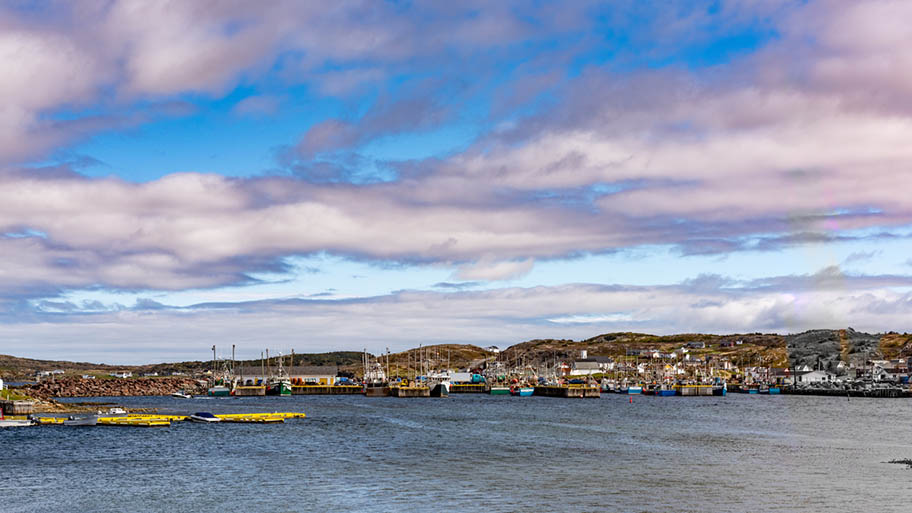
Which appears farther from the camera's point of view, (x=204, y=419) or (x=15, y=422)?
(x=204, y=419)

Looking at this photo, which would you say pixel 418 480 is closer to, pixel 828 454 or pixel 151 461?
pixel 151 461

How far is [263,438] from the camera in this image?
98375mm

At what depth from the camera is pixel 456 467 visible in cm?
7012

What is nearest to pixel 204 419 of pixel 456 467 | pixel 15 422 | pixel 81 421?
pixel 81 421

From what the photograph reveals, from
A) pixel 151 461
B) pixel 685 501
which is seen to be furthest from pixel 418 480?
pixel 151 461

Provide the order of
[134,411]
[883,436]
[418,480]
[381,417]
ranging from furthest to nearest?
[134,411], [381,417], [883,436], [418,480]

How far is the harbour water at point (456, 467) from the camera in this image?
52.5m

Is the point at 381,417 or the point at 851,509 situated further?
the point at 381,417

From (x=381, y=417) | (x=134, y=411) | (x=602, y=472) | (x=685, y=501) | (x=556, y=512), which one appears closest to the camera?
(x=556, y=512)

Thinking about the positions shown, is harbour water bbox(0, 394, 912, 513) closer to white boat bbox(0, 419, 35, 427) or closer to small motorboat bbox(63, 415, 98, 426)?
white boat bbox(0, 419, 35, 427)

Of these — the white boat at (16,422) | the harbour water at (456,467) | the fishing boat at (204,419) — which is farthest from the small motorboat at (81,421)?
the fishing boat at (204,419)

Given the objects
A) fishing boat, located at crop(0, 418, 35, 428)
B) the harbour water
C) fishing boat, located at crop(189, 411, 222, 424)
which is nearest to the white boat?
fishing boat, located at crop(0, 418, 35, 428)

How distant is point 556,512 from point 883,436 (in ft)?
243

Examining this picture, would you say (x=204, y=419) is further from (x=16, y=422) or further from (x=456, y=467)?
(x=456, y=467)
